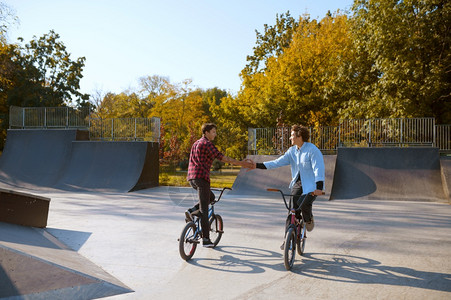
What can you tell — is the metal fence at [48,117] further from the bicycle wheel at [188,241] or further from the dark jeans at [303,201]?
the dark jeans at [303,201]

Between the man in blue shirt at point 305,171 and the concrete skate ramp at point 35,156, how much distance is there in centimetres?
1500

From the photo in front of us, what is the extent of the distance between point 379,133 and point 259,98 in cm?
1294

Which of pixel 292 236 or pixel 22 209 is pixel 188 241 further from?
pixel 22 209

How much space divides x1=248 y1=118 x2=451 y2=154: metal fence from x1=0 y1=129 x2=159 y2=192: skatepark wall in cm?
597

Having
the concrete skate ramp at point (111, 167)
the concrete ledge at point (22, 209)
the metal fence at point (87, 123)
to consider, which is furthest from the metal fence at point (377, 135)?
the concrete ledge at point (22, 209)

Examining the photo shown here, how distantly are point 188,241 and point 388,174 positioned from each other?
11.8m

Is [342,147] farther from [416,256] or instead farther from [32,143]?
[32,143]


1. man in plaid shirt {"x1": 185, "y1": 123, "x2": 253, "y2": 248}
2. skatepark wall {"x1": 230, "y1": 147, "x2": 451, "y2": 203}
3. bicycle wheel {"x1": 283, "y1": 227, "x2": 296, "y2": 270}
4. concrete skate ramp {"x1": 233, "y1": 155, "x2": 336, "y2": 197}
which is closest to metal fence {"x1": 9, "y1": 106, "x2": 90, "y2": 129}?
concrete skate ramp {"x1": 233, "y1": 155, "x2": 336, "y2": 197}

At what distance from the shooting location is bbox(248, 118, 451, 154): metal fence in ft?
53.7

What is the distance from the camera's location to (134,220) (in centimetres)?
924

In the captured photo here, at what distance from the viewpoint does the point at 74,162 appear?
61.4 feet

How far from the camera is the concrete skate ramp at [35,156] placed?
60.0ft

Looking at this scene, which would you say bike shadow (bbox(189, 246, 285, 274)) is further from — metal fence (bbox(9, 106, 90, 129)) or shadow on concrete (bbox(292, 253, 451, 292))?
metal fence (bbox(9, 106, 90, 129))

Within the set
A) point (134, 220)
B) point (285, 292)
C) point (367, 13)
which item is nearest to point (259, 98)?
point (367, 13)
